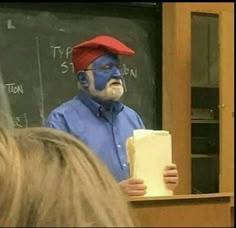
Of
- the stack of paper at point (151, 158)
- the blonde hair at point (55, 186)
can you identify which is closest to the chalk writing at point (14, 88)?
the stack of paper at point (151, 158)

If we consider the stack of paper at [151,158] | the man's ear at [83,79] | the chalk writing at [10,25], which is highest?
the chalk writing at [10,25]

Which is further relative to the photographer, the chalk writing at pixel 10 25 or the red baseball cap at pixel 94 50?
the chalk writing at pixel 10 25

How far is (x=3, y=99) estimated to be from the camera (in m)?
1.81

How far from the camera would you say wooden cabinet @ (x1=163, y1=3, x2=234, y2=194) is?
75.6 inches

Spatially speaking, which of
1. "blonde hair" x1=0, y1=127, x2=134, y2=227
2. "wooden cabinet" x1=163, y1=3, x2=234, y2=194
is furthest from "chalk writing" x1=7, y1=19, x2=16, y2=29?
"blonde hair" x1=0, y1=127, x2=134, y2=227

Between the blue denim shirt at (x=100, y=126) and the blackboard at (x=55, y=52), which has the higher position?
the blackboard at (x=55, y=52)

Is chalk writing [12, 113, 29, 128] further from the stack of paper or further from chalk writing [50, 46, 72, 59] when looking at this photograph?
the stack of paper

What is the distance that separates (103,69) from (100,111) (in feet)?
0.34

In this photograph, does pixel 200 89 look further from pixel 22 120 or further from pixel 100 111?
pixel 100 111

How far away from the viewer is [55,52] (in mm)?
1873

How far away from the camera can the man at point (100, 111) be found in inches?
48.7

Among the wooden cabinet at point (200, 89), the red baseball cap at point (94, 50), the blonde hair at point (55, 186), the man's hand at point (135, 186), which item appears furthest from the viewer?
the wooden cabinet at point (200, 89)

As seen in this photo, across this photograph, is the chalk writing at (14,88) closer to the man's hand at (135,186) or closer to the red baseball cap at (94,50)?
A: the red baseball cap at (94,50)

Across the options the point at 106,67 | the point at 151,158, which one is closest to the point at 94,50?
the point at 106,67
